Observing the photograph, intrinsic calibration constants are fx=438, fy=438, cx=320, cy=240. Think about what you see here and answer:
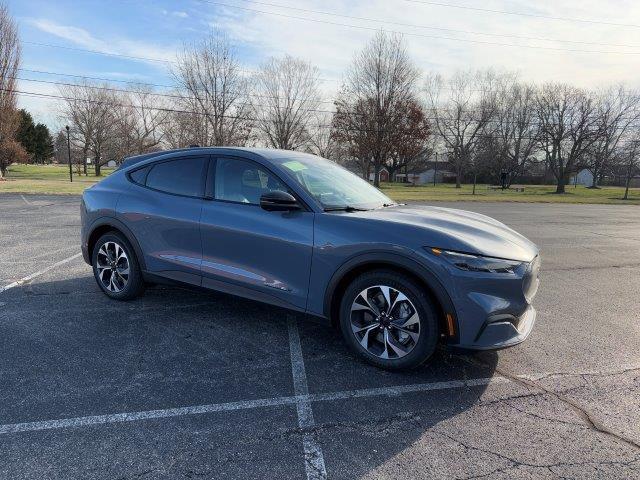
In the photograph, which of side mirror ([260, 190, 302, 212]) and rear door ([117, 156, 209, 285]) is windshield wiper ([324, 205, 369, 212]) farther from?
rear door ([117, 156, 209, 285])

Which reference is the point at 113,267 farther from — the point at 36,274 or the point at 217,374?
the point at 217,374

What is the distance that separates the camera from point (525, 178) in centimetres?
7794

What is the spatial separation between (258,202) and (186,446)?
6.65 ft

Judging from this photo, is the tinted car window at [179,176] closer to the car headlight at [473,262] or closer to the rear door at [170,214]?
the rear door at [170,214]

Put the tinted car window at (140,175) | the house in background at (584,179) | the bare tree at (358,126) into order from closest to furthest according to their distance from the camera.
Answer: the tinted car window at (140,175) → the bare tree at (358,126) → the house in background at (584,179)

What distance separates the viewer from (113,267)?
4.82 meters

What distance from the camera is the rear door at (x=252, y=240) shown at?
356 cm

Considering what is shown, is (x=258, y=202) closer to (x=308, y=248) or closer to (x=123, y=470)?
(x=308, y=248)

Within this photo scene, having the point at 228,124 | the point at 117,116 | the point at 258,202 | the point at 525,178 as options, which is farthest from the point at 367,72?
the point at 525,178

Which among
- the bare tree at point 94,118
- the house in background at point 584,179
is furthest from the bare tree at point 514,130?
the bare tree at point 94,118

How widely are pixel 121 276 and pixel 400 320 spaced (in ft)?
10.4

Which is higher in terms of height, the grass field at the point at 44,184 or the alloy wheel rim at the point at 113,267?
the alloy wheel rim at the point at 113,267

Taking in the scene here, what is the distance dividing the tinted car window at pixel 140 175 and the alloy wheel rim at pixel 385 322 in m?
2.79

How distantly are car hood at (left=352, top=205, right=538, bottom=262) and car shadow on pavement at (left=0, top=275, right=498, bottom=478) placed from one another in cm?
98
